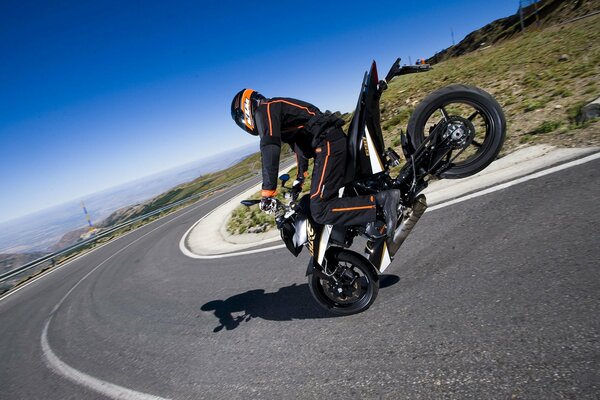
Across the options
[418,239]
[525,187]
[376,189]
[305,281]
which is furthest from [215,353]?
[525,187]

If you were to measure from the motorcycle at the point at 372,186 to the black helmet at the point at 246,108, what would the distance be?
0.74 metres

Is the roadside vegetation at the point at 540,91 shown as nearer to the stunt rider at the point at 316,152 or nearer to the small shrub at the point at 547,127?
the small shrub at the point at 547,127

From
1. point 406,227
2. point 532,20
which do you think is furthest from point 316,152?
point 532,20

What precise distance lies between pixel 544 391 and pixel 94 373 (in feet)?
16.3

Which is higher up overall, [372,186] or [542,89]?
[542,89]

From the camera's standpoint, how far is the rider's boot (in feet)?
10.8

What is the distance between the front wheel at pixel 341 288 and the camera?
11.1ft

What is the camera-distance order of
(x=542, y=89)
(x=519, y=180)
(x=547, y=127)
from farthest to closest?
(x=542, y=89), (x=547, y=127), (x=519, y=180)

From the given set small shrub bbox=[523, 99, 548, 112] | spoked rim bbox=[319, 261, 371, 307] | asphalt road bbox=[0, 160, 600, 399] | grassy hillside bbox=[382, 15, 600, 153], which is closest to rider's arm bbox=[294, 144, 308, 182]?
spoked rim bbox=[319, 261, 371, 307]

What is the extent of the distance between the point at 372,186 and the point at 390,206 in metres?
0.45

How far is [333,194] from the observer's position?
11.3 ft

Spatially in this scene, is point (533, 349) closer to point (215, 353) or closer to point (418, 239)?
point (418, 239)

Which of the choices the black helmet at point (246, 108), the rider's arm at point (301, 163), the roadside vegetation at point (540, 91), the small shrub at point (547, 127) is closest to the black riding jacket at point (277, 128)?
the black helmet at point (246, 108)

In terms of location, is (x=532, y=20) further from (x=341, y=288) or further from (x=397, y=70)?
(x=341, y=288)
